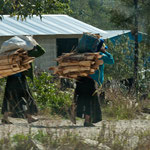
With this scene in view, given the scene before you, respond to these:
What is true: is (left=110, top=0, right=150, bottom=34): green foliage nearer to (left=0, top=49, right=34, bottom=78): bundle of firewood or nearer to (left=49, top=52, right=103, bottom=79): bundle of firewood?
(left=49, top=52, right=103, bottom=79): bundle of firewood

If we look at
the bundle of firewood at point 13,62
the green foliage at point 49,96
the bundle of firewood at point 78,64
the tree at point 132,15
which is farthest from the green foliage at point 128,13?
the bundle of firewood at point 13,62

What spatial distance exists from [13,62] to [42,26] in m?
9.05

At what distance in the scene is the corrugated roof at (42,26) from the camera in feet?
51.9

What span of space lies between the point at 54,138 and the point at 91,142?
20.0 inches

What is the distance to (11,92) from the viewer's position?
8648 mm

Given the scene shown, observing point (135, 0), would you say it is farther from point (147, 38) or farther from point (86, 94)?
point (86, 94)

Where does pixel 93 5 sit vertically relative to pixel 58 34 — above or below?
above

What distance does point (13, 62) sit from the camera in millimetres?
8297

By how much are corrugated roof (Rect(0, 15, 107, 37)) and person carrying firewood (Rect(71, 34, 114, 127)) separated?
22.5 ft

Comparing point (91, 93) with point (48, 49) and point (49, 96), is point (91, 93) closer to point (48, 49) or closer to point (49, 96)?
point (49, 96)

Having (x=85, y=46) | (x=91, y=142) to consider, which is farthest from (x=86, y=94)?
(x=91, y=142)

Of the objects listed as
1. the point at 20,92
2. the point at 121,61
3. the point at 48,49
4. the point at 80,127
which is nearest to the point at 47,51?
the point at 48,49

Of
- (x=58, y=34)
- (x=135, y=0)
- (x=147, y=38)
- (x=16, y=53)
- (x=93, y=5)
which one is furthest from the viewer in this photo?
(x=93, y=5)

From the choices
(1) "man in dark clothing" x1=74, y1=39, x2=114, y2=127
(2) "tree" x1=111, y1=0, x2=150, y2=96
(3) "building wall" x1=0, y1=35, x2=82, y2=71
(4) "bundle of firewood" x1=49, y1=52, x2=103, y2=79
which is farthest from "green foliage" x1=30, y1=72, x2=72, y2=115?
(3) "building wall" x1=0, y1=35, x2=82, y2=71
